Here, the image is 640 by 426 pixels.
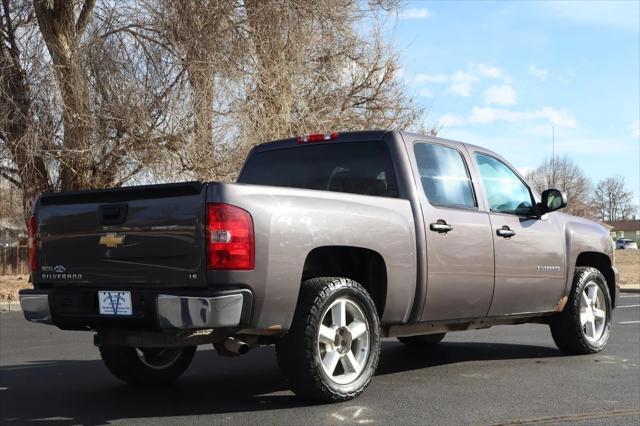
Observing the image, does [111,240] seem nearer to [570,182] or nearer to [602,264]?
[602,264]

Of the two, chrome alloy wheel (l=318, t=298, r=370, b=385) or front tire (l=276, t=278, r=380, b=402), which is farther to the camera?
chrome alloy wheel (l=318, t=298, r=370, b=385)

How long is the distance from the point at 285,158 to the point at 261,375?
187cm

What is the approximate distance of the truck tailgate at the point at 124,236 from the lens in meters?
5.07

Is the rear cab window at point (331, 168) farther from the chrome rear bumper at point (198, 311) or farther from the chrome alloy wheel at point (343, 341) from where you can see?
the chrome rear bumper at point (198, 311)

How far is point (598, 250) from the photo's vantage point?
8336mm

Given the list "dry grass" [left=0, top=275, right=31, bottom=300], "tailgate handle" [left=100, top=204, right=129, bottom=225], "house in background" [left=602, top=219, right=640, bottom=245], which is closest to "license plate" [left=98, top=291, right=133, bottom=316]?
"tailgate handle" [left=100, top=204, right=129, bottom=225]

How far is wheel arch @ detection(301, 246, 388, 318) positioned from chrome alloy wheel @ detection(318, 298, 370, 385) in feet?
1.22

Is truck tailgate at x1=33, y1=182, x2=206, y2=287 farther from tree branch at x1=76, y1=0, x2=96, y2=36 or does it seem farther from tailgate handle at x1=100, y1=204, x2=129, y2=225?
tree branch at x1=76, y1=0, x2=96, y2=36

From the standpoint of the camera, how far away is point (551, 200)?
25.0ft

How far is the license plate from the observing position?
5.23m

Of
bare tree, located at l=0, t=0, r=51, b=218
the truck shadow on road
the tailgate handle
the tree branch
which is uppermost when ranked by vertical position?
the tree branch

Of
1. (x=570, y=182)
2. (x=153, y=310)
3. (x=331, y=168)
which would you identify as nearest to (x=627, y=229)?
(x=570, y=182)

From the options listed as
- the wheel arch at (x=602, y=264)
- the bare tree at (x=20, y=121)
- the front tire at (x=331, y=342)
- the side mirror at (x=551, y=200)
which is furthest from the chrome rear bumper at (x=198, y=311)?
the bare tree at (x=20, y=121)

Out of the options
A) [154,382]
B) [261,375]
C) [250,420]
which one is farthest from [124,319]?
[261,375]
